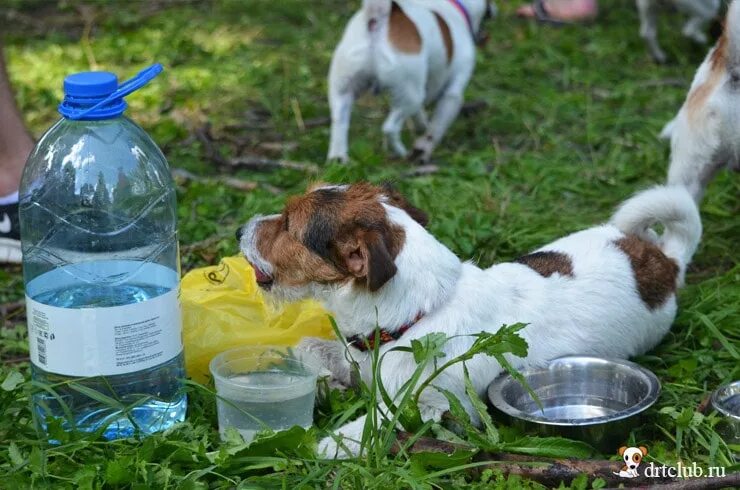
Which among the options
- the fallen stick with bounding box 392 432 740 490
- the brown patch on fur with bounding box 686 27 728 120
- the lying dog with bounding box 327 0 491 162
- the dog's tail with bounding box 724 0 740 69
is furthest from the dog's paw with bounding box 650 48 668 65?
the fallen stick with bounding box 392 432 740 490

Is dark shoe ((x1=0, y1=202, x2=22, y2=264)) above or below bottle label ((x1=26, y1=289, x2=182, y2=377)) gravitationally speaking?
below

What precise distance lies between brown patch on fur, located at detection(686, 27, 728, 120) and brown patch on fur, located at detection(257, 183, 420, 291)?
165cm

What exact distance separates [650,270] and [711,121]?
845 millimetres

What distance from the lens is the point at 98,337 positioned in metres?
3.12

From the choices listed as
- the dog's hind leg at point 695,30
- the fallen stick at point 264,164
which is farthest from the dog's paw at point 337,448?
the dog's hind leg at point 695,30

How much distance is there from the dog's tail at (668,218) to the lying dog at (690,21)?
458cm

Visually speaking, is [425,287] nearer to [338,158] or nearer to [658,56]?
[338,158]

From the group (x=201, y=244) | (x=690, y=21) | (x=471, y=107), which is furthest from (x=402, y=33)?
(x=690, y=21)

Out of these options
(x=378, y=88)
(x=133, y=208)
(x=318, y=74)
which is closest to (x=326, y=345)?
(x=133, y=208)

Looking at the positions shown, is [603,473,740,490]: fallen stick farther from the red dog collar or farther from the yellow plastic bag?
the yellow plastic bag

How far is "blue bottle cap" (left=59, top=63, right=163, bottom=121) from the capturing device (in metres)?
3.11

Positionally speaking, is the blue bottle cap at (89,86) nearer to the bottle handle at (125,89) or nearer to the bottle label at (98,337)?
the bottle handle at (125,89)

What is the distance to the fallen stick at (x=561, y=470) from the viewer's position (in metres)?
2.97

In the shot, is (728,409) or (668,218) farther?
(668,218)
